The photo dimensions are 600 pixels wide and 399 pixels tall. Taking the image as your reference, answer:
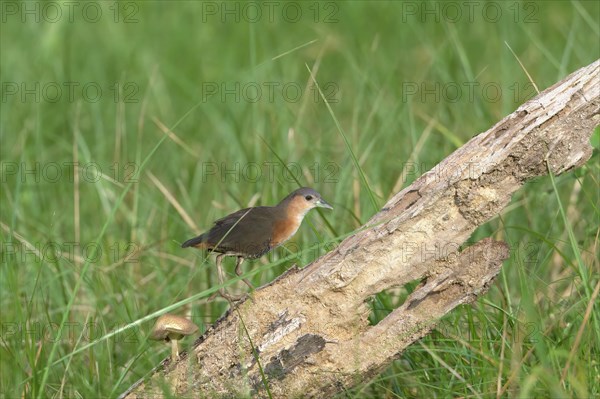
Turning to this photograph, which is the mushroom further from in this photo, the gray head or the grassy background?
the gray head

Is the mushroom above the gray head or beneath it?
beneath

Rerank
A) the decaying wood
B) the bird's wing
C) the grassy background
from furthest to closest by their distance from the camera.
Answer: the grassy background → the bird's wing → the decaying wood

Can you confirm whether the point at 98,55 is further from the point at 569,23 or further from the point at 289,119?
the point at 569,23

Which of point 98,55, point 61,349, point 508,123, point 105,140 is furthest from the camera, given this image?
point 98,55

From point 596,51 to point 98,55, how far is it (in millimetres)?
4745

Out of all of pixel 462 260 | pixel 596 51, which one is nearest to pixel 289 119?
pixel 596 51

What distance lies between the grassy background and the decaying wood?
19cm

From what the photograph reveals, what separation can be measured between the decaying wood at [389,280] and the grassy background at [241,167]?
0.63 feet

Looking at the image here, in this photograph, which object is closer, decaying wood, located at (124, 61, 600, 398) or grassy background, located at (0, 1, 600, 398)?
decaying wood, located at (124, 61, 600, 398)

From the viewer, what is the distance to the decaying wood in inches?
141

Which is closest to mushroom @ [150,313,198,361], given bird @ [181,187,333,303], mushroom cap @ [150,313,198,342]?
mushroom cap @ [150,313,198,342]

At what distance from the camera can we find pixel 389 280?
3.64 meters

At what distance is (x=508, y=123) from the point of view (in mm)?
3582

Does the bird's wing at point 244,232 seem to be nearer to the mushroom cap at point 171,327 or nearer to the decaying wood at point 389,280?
the decaying wood at point 389,280
